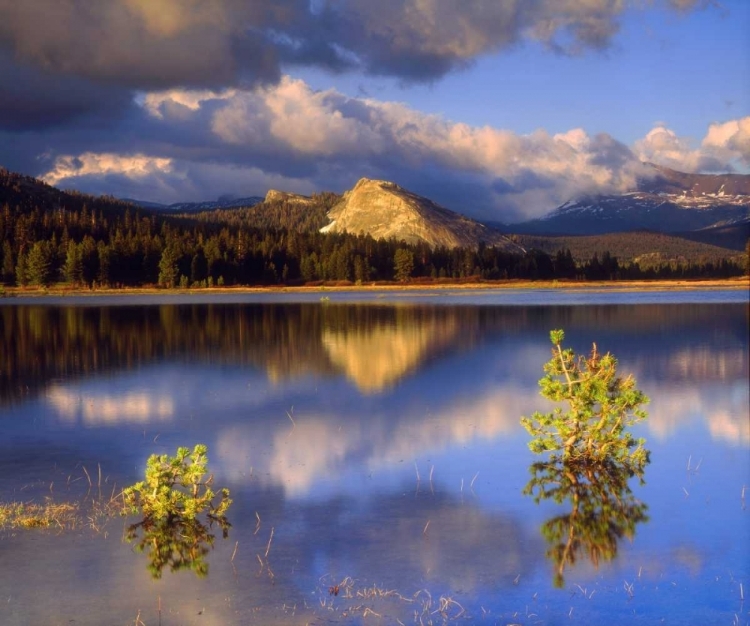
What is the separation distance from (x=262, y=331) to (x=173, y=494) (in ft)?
127

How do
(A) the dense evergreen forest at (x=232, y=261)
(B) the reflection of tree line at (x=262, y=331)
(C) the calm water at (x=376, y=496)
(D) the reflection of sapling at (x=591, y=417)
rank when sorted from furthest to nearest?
(A) the dense evergreen forest at (x=232, y=261)
(B) the reflection of tree line at (x=262, y=331)
(D) the reflection of sapling at (x=591, y=417)
(C) the calm water at (x=376, y=496)

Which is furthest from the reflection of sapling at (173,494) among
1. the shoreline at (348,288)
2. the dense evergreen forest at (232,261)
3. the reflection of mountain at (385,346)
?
the dense evergreen forest at (232,261)

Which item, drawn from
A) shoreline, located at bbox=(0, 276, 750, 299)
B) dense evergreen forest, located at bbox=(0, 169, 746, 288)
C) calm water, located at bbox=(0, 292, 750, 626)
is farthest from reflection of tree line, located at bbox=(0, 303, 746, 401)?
dense evergreen forest, located at bbox=(0, 169, 746, 288)

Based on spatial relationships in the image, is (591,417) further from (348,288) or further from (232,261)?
(232,261)

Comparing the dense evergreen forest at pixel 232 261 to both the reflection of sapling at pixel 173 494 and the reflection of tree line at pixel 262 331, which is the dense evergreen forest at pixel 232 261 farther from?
the reflection of sapling at pixel 173 494

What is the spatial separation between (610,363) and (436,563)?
814 centimetres

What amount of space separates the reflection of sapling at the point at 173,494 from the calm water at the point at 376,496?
0.50 meters

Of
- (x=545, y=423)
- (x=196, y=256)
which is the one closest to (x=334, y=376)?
(x=545, y=423)

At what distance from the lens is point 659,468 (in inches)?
663

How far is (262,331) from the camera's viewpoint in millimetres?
51656

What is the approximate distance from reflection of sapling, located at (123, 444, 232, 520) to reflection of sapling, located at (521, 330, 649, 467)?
23.7 ft

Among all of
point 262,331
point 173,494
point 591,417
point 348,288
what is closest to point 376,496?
point 173,494

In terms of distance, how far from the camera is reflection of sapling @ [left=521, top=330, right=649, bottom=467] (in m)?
17.0

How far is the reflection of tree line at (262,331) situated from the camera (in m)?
35.2
